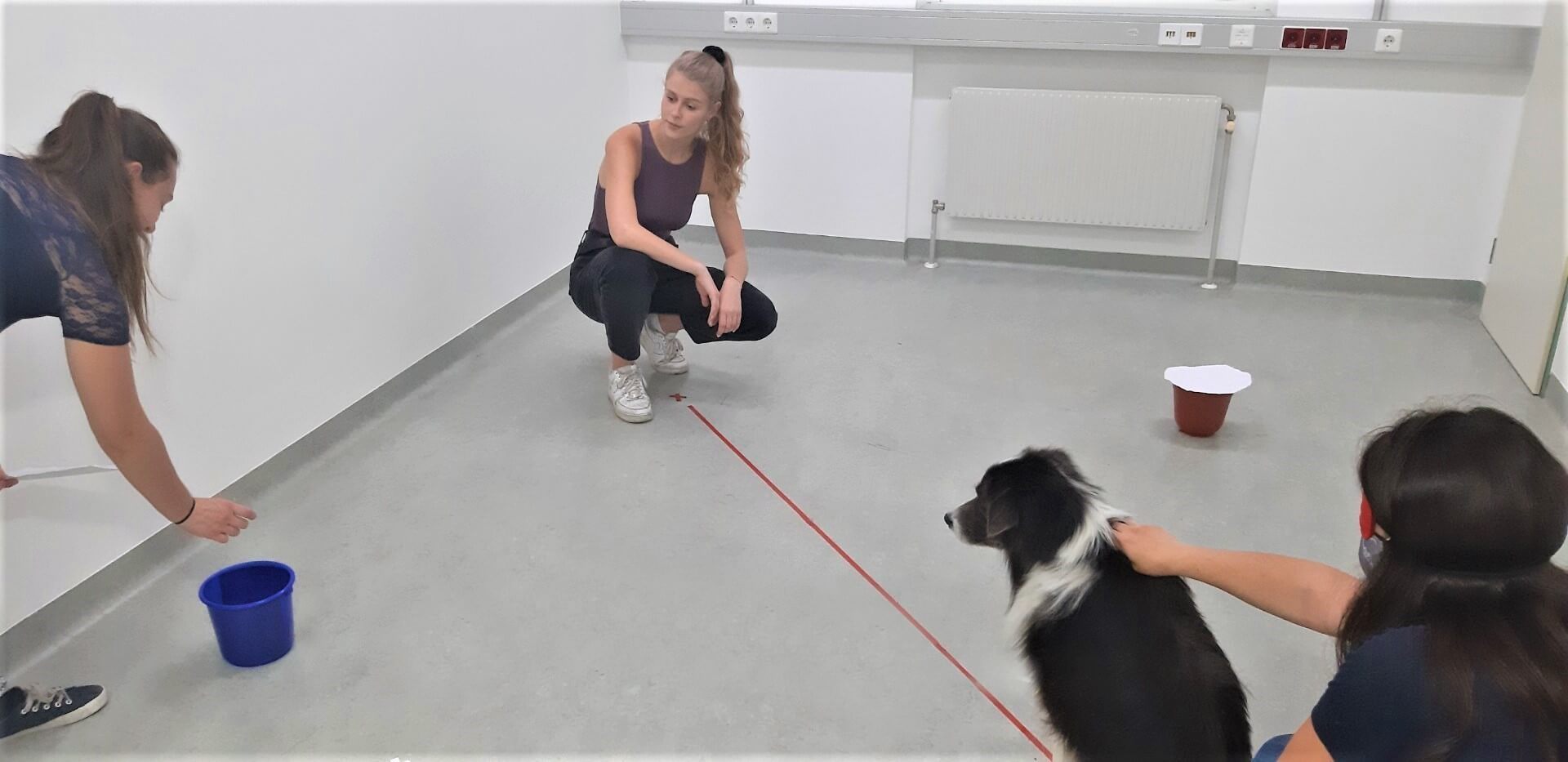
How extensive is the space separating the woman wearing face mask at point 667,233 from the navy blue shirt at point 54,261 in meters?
1.44

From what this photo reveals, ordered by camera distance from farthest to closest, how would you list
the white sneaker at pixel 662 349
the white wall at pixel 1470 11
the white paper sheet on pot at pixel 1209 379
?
the white wall at pixel 1470 11, the white sneaker at pixel 662 349, the white paper sheet on pot at pixel 1209 379

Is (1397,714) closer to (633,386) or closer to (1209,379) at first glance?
(1209,379)

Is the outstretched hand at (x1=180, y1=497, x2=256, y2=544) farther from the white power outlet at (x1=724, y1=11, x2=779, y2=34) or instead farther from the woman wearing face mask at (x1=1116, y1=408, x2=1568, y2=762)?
the white power outlet at (x1=724, y1=11, x2=779, y2=34)

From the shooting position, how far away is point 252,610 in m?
1.89

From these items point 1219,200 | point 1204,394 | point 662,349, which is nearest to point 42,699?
point 662,349

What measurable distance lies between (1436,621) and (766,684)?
45.0 inches

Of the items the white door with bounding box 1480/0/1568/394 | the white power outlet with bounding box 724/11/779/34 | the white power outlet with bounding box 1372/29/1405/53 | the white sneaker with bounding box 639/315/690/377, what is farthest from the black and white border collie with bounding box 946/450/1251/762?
the white power outlet with bounding box 724/11/779/34

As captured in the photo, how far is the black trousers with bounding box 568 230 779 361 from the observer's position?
9.76 ft

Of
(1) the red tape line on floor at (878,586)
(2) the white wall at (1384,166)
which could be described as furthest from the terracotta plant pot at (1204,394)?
(2) the white wall at (1384,166)

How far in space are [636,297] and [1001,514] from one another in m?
1.62

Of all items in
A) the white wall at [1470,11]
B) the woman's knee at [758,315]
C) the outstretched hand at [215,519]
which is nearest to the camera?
the outstretched hand at [215,519]

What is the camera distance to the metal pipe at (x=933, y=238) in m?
4.44

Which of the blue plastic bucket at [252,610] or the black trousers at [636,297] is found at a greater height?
the black trousers at [636,297]

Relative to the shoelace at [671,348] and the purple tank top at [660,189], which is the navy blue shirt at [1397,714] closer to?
the purple tank top at [660,189]
